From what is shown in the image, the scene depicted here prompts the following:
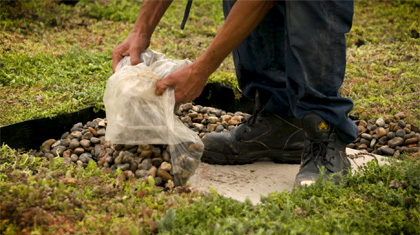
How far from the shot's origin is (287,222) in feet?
6.71

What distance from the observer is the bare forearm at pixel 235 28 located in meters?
2.33

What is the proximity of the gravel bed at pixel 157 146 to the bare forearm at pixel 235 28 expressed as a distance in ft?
1.79

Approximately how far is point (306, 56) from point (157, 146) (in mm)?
931

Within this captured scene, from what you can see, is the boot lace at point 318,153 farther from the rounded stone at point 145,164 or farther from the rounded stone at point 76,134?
the rounded stone at point 76,134

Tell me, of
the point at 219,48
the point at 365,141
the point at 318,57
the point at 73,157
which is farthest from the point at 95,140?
the point at 365,141

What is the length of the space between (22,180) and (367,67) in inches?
132

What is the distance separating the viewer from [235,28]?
2.35 metres

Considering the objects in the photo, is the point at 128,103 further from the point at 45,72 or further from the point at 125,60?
the point at 45,72

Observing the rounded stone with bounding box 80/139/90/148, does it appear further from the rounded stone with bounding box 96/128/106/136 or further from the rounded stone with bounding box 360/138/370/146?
the rounded stone with bounding box 360/138/370/146

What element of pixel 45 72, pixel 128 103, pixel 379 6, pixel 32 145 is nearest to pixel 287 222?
pixel 128 103

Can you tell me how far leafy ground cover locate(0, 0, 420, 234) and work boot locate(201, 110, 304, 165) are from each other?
53cm

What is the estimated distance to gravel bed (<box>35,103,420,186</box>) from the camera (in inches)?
104

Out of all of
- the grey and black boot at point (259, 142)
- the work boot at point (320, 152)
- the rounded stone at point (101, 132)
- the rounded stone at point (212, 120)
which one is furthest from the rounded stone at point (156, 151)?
the rounded stone at point (212, 120)

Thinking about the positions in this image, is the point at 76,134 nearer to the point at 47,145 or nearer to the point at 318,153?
the point at 47,145
